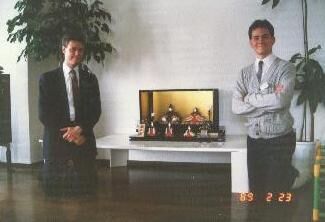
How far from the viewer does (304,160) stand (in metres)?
1.88

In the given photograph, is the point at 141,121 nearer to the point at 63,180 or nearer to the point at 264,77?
the point at 63,180

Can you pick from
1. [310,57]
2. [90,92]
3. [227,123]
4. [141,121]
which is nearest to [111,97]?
[141,121]

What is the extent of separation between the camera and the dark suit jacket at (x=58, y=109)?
1.59 metres

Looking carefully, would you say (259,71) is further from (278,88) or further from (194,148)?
(194,148)

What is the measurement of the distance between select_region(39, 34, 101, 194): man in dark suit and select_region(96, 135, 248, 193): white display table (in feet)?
2.10

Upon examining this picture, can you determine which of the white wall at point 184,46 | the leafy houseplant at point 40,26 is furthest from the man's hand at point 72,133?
the white wall at point 184,46

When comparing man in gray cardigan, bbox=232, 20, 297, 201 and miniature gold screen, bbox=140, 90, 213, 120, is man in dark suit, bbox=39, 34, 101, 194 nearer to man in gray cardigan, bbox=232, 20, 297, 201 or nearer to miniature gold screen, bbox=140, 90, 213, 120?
man in gray cardigan, bbox=232, 20, 297, 201

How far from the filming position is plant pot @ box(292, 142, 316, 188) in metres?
1.85

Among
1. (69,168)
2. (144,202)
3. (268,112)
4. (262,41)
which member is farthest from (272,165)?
(69,168)

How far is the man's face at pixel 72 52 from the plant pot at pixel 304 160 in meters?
1.03

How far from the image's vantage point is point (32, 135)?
1827 mm

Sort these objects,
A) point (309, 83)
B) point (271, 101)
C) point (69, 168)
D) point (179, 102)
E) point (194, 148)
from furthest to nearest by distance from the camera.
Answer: point (179, 102) < point (194, 148) < point (309, 83) < point (69, 168) < point (271, 101)

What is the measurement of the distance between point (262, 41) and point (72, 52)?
2.35 feet

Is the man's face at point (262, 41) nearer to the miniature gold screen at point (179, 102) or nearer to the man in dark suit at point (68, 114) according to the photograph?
the man in dark suit at point (68, 114)
